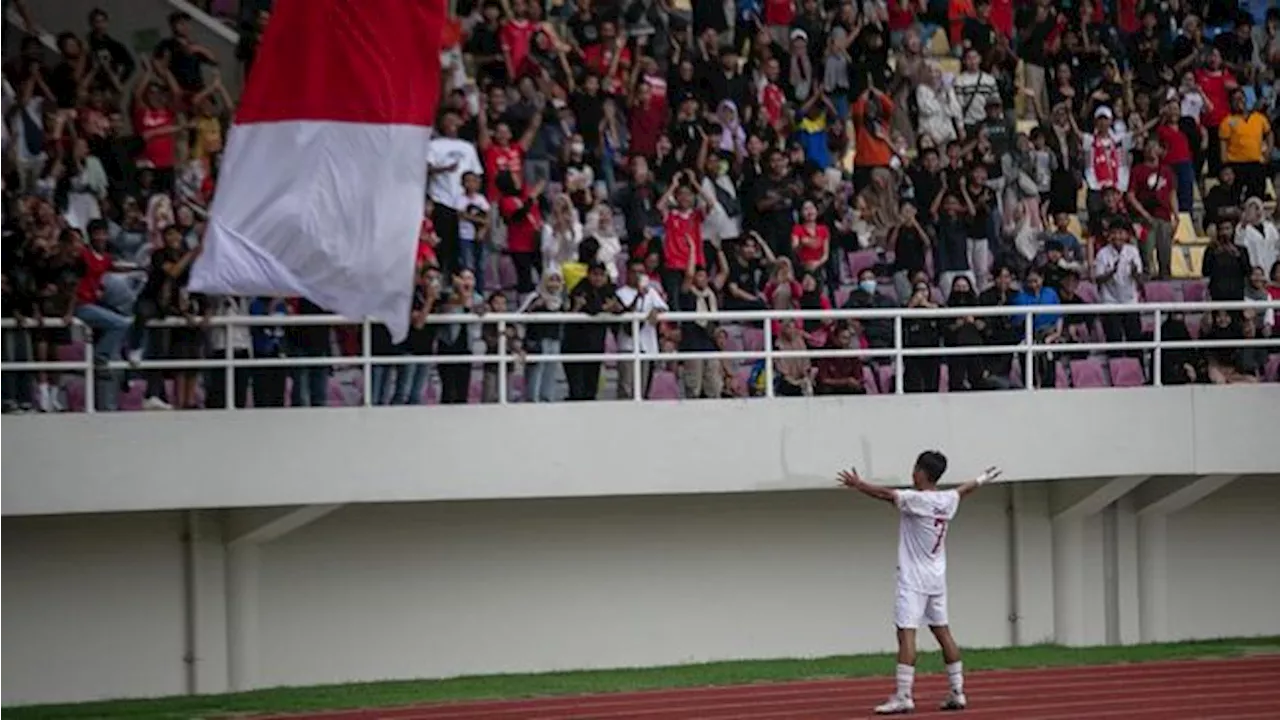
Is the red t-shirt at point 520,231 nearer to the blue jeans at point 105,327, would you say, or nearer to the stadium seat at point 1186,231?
the blue jeans at point 105,327

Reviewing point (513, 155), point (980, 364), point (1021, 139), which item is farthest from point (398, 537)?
point (1021, 139)

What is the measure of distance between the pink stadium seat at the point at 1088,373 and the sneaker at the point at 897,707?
505 centimetres

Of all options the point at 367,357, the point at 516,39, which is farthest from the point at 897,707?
the point at 516,39

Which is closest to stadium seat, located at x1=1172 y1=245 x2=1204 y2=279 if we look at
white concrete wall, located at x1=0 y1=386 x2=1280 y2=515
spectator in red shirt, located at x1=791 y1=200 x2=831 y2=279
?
white concrete wall, located at x1=0 y1=386 x2=1280 y2=515

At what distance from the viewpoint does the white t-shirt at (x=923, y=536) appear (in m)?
19.2

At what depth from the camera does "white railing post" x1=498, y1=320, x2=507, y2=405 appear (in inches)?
877

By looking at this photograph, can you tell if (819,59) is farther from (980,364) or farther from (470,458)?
(470,458)

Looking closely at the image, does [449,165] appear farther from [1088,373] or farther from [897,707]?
[897,707]

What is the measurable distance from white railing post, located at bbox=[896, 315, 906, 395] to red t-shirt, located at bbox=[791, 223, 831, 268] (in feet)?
3.64

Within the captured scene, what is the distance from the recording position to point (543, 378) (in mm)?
22703

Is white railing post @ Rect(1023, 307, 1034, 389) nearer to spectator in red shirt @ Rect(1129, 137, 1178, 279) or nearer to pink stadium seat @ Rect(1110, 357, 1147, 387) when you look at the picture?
pink stadium seat @ Rect(1110, 357, 1147, 387)

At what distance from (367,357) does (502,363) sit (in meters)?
1.00

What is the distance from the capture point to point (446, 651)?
2319 cm

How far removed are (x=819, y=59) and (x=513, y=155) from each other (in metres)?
3.68
